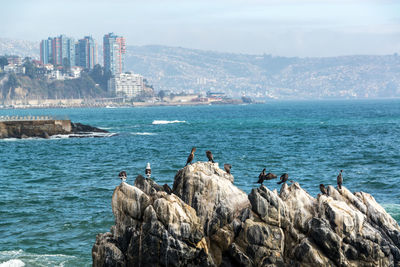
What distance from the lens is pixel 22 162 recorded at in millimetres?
58781

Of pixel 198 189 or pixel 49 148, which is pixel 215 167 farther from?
pixel 49 148

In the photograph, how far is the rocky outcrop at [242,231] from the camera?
65.5ft

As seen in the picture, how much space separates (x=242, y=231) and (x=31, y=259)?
932 centimetres

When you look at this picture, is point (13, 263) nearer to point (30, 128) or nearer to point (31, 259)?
point (31, 259)

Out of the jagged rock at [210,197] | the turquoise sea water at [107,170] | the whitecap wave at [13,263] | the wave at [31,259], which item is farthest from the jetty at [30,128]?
the jagged rock at [210,197]

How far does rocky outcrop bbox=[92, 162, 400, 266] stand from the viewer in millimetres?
19969

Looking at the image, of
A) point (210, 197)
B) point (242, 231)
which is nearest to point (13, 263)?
point (210, 197)

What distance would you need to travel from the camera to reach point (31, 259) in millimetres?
25250

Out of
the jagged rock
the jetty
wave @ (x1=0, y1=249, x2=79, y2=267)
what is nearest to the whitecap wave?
wave @ (x1=0, y1=249, x2=79, y2=267)

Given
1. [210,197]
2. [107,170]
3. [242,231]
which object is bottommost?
[107,170]

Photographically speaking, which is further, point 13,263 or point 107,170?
point 107,170

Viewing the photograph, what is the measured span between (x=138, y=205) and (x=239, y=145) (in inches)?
2202

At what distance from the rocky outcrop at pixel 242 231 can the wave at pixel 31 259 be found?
13.8 ft

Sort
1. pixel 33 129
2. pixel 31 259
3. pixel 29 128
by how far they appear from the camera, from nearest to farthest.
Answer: pixel 31 259 < pixel 33 129 < pixel 29 128
